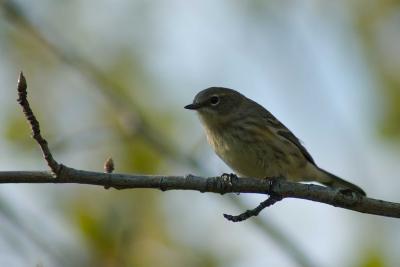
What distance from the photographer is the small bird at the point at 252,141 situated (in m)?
8.23

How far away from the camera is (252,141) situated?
8438 mm

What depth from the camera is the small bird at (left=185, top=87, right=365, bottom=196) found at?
324 inches

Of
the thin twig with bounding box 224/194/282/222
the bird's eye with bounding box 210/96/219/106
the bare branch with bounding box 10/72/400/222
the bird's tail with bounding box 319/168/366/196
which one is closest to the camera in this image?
the bare branch with bounding box 10/72/400/222

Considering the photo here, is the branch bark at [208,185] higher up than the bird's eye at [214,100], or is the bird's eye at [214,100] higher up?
the bird's eye at [214,100]

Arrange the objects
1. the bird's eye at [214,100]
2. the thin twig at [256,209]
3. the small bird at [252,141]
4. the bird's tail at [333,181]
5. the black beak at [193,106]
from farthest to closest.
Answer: the bird's tail at [333,181]
the bird's eye at [214,100]
the black beak at [193,106]
the small bird at [252,141]
the thin twig at [256,209]

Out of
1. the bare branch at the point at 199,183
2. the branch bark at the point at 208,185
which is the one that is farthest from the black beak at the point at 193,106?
the branch bark at the point at 208,185

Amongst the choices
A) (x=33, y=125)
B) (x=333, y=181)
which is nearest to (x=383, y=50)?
(x=333, y=181)

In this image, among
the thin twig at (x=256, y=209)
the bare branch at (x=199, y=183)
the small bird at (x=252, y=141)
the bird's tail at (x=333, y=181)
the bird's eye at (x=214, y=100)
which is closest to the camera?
the bare branch at (x=199, y=183)

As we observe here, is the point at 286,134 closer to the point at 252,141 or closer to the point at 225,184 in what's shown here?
the point at 252,141

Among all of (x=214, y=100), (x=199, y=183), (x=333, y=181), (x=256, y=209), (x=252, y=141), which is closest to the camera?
(x=199, y=183)

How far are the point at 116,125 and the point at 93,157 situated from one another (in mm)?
1031

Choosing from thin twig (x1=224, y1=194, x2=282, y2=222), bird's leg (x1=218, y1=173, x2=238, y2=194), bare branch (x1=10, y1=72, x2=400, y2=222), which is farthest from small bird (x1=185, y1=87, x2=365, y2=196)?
bird's leg (x1=218, y1=173, x2=238, y2=194)

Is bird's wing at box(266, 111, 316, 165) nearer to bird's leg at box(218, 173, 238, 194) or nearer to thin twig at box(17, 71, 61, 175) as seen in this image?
bird's leg at box(218, 173, 238, 194)

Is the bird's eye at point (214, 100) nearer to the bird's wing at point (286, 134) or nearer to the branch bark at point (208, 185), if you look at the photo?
the bird's wing at point (286, 134)
